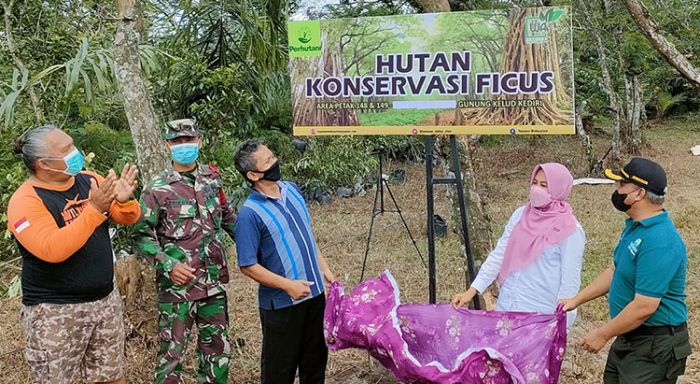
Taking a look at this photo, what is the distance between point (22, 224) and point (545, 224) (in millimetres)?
1966

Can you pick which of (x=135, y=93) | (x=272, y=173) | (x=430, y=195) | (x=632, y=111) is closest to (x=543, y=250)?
(x=430, y=195)

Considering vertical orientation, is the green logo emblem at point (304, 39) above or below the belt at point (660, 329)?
above

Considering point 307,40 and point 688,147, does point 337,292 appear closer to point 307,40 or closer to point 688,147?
point 307,40

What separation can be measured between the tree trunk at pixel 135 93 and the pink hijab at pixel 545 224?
189 centimetres

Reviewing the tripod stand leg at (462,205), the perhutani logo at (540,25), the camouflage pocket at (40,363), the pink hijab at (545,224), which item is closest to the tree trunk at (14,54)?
the camouflage pocket at (40,363)

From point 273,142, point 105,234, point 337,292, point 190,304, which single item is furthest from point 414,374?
point 273,142

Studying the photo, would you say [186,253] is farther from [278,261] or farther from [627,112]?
[627,112]

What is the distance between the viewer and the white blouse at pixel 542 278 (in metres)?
2.21

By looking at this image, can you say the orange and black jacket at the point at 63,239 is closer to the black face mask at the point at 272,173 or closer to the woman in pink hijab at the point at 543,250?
the black face mask at the point at 272,173

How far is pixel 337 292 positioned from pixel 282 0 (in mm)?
2876

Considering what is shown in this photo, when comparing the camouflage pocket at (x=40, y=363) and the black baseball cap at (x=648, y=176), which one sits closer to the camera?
the black baseball cap at (x=648, y=176)

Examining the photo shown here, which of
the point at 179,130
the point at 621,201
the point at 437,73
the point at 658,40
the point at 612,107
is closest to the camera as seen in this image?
the point at 621,201

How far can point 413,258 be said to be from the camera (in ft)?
17.7

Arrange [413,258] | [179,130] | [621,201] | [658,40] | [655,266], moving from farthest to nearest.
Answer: [413,258] → [658,40] → [179,130] → [621,201] → [655,266]
